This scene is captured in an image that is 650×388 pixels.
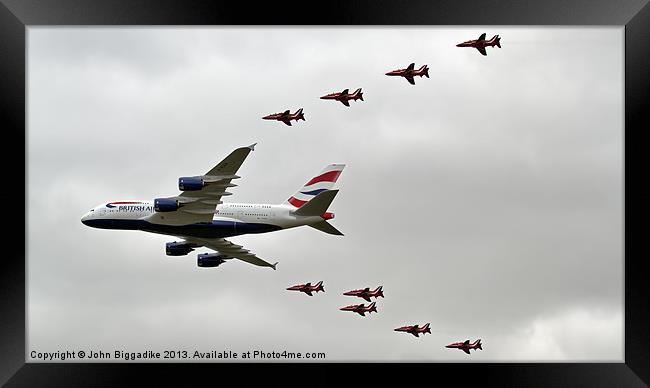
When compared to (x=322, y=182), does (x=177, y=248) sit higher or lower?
lower

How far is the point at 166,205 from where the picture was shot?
173ft

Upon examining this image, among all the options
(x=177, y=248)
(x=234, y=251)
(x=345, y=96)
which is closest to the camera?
(x=345, y=96)

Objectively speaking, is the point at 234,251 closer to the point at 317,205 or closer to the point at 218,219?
the point at 218,219

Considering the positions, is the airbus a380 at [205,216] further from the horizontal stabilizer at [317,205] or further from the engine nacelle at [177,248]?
the engine nacelle at [177,248]

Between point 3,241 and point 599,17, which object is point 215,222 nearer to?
point 3,241

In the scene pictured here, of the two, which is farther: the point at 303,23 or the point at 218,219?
the point at 218,219

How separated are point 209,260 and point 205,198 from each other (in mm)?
9136

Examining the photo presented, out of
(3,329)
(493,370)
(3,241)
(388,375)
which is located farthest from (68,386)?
(493,370)

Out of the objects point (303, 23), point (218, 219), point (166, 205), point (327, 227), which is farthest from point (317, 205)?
point (303, 23)

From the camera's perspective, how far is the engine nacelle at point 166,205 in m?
52.6

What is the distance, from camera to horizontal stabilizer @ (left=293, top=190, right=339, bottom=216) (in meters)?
51.1

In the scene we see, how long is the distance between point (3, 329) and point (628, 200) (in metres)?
23.4

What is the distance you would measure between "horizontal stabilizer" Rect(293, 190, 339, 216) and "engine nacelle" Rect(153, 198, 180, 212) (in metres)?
6.40

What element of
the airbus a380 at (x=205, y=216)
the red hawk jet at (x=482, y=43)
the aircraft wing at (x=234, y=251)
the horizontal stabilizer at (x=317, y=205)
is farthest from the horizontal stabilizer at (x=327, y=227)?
the red hawk jet at (x=482, y=43)
